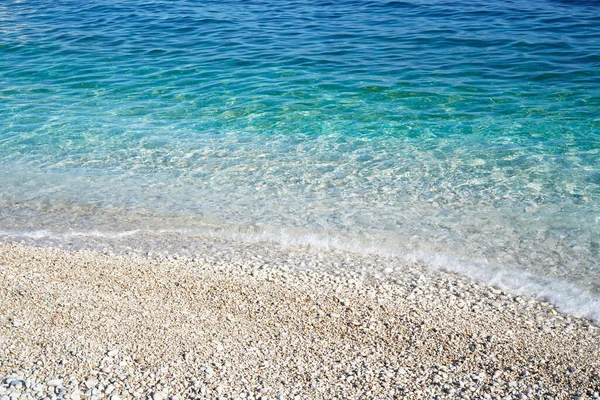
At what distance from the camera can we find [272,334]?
234 inches

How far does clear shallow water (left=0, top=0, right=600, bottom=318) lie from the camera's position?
28.7 ft

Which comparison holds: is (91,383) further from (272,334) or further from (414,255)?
(414,255)

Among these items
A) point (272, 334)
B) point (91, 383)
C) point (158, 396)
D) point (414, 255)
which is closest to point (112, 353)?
point (91, 383)

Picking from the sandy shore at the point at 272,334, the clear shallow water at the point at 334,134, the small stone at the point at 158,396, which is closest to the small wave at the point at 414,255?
the clear shallow water at the point at 334,134

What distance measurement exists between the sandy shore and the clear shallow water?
1.02 meters

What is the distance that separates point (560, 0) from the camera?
70.8 feet

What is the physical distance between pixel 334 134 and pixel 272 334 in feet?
22.1

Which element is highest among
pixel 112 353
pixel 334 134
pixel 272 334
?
pixel 112 353

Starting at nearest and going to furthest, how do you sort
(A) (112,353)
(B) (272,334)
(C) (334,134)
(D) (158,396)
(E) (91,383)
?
(D) (158,396) → (E) (91,383) → (A) (112,353) → (B) (272,334) → (C) (334,134)

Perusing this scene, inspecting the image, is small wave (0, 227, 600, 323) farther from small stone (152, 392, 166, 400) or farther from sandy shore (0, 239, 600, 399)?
small stone (152, 392, 166, 400)

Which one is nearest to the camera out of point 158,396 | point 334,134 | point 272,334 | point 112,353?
point 158,396

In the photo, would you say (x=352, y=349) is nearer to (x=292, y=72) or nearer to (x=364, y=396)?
(x=364, y=396)

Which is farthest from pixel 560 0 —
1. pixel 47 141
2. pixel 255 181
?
pixel 47 141

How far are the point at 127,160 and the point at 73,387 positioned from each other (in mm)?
6655
